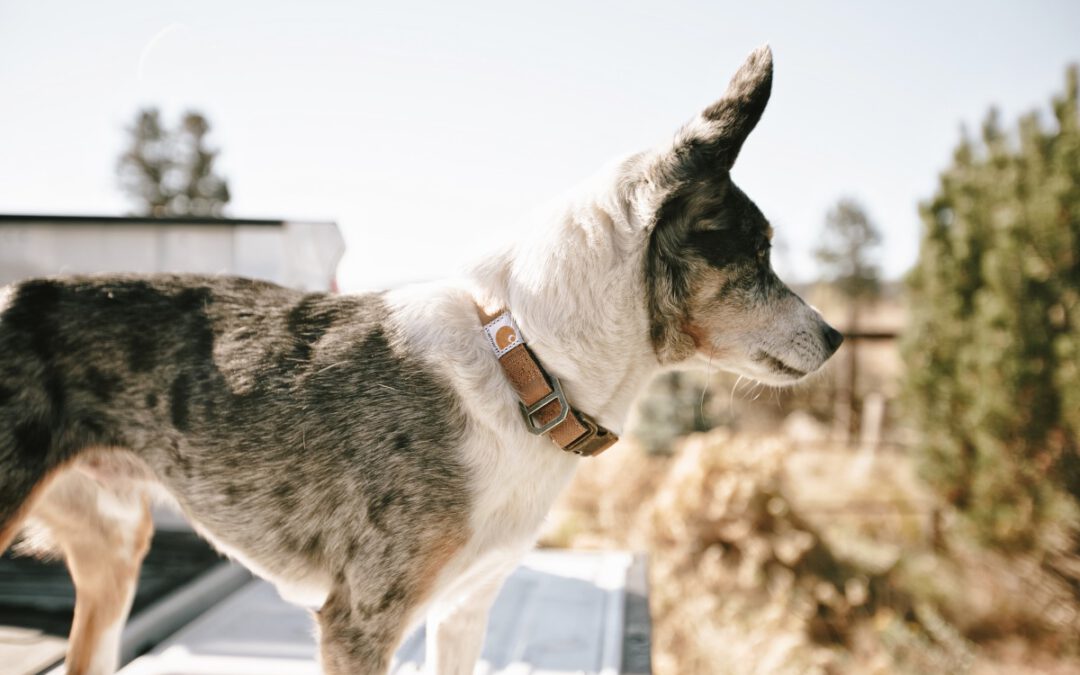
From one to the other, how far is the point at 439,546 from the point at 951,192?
21.2ft

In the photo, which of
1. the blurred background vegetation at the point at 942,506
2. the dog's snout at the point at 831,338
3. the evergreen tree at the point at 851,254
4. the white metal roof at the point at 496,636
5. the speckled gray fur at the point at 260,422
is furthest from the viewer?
the evergreen tree at the point at 851,254

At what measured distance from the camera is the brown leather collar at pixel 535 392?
5.99 feet

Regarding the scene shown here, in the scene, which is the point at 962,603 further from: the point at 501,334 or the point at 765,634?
the point at 501,334

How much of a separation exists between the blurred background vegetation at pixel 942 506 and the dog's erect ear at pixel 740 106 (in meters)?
3.07

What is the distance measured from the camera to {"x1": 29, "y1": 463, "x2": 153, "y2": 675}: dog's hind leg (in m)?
2.24

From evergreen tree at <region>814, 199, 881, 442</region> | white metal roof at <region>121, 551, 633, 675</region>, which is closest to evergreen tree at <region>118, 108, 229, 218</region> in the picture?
white metal roof at <region>121, 551, 633, 675</region>

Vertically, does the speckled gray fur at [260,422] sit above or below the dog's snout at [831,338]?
below

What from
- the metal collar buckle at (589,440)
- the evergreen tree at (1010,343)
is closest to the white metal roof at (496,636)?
the metal collar buckle at (589,440)

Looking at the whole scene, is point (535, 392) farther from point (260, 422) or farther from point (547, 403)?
point (260, 422)

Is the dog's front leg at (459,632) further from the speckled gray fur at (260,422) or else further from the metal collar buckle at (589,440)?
the metal collar buckle at (589,440)

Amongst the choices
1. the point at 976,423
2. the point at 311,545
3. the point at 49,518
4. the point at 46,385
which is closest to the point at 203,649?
the point at 49,518

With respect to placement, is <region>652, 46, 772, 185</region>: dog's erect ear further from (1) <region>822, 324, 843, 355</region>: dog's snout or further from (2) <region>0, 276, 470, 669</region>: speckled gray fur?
(2) <region>0, 276, 470, 669</region>: speckled gray fur

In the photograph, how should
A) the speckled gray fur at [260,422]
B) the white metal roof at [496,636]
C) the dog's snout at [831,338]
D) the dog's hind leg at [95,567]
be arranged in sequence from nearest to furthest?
the speckled gray fur at [260,422]
the dog's snout at [831,338]
the dog's hind leg at [95,567]
the white metal roof at [496,636]

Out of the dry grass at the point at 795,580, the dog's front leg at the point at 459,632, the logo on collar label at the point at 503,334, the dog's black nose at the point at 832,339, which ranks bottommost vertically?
the dry grass at the point at 795,580
